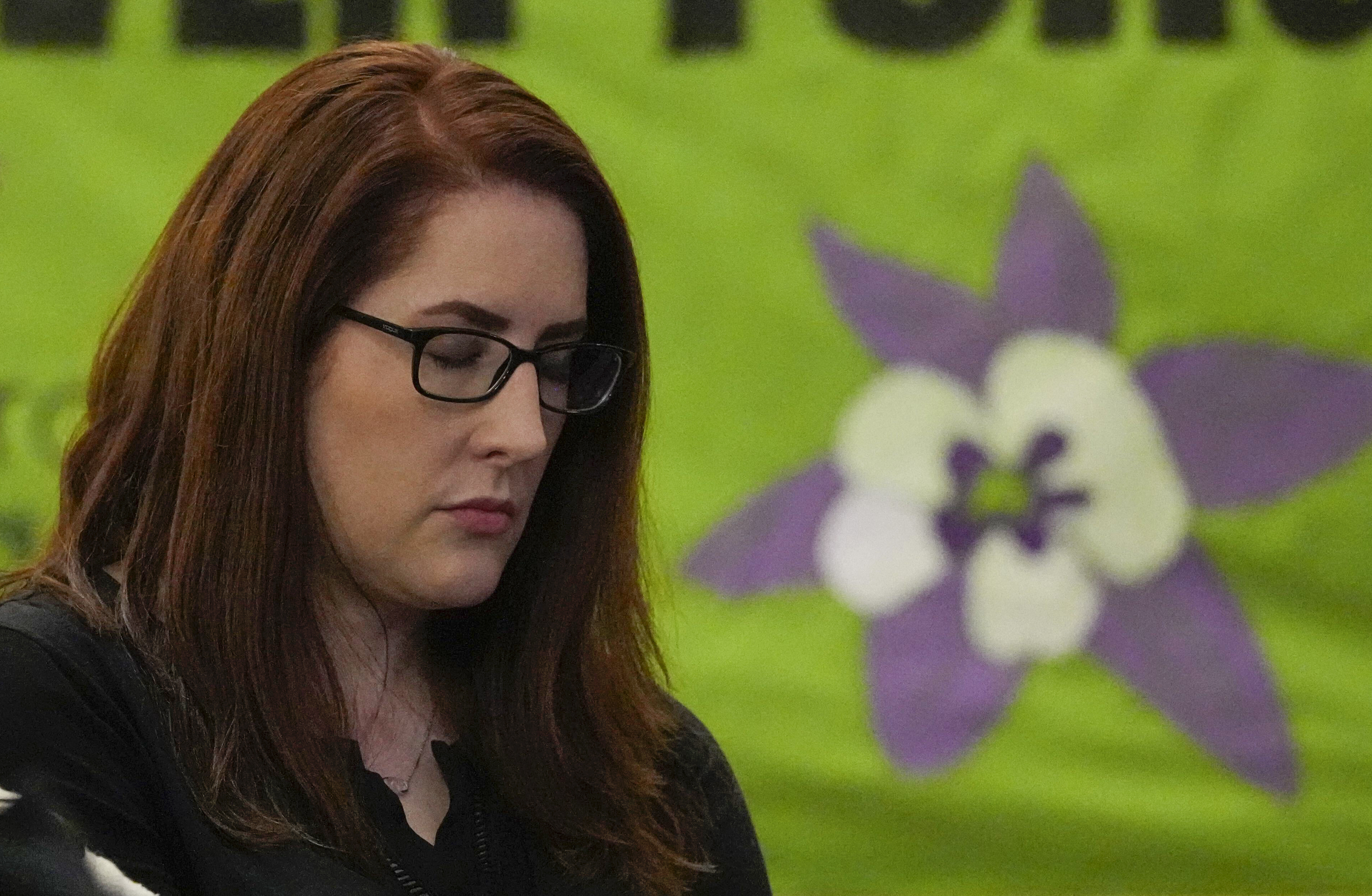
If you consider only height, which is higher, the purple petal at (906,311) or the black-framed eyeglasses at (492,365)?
the black-framed eyeglasses at (492,365)

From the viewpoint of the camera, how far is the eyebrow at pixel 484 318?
103 cm

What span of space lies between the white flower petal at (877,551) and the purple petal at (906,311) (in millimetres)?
162

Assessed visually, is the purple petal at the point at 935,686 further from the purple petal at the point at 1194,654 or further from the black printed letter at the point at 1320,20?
the black printed letter at the point at 1320,20

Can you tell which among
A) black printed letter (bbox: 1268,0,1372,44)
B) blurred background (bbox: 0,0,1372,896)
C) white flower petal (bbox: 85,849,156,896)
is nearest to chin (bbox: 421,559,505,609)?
white flower petal (bbox: 85,849,156,896)

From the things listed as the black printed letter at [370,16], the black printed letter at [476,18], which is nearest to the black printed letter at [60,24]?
the black printed letter at [370,16]

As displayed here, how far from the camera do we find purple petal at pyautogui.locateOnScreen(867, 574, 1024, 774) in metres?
1.80

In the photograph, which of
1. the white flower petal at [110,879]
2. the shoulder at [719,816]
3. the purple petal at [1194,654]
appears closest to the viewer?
the white flower petal at [110,879]

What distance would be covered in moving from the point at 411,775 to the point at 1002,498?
90 centimetres

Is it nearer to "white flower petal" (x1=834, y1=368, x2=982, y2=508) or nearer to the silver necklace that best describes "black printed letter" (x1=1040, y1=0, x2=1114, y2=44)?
"white flower petal" (x1=834, y1=368, x2=982, y2=508)

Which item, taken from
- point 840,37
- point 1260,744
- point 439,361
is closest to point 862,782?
point 1260,744

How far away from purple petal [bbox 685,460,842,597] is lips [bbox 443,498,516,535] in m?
0.74

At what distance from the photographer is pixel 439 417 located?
1054 millimetres

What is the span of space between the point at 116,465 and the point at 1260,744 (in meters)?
1.27

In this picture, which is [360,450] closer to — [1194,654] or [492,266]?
[492,266]
